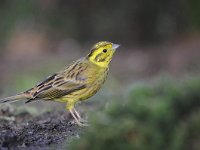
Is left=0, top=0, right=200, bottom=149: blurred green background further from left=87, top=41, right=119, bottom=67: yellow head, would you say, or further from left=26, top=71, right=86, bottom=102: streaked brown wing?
left=26, top=71, right=86, bottom=102: streaked brown wing

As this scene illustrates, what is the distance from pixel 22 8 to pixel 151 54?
3.53 m

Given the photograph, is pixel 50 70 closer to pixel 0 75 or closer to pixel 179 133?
pixel 0 75

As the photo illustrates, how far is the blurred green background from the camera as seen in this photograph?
18.2 metres

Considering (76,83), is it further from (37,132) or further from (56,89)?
(37,132)

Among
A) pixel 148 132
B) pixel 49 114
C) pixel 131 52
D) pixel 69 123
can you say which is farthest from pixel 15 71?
pixel 148 132

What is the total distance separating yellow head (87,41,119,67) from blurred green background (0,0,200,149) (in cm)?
785

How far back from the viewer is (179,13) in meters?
19.1

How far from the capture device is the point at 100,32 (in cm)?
1991

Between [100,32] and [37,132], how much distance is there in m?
12.1

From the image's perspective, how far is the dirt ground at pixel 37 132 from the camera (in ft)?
24.1

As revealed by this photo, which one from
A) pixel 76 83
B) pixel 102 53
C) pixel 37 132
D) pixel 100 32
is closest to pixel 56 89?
pixel 76 83

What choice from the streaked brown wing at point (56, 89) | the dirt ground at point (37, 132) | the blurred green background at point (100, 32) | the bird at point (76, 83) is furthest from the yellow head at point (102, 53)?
the blurred green background at point (100, 32)

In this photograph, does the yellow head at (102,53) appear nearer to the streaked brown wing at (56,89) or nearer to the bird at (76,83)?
the bird at (76,83)

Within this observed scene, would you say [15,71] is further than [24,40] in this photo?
No
